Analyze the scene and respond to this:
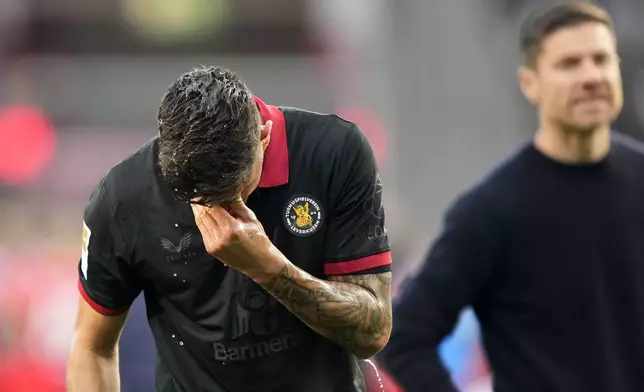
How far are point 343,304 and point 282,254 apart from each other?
0.19 metres

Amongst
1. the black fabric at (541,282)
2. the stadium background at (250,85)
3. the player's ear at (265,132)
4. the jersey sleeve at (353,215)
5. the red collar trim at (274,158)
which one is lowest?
the stadium background at (250,85)

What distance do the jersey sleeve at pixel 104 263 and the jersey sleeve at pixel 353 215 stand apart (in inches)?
18.4

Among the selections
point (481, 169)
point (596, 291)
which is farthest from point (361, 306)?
point (481, 169)

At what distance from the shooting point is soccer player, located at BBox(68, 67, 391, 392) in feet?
8.65

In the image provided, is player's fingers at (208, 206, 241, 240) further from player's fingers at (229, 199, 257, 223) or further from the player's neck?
the player's neck

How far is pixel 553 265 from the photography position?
3.59 meters

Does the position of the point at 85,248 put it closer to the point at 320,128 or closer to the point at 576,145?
the point at 320,128

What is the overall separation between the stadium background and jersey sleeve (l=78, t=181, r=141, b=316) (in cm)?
429

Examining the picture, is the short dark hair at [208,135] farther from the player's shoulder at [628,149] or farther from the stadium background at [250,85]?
the stadium background at [250,85]

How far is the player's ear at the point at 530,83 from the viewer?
3.88 meters

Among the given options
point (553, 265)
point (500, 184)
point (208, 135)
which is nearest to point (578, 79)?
point (500, 184)

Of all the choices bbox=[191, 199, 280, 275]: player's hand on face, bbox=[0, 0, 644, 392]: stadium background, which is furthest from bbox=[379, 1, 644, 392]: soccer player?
bbox=[0, 0, 644, 392]: stadium background

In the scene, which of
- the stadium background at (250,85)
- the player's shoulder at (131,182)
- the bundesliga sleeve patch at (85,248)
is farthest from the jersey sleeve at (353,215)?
the stadium background at (250,85)

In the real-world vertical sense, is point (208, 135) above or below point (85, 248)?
above
